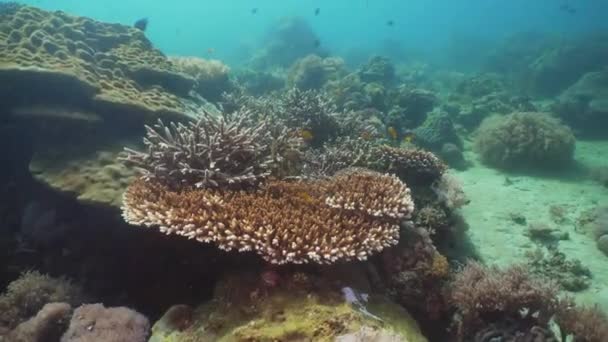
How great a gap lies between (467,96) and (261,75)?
10334 mm

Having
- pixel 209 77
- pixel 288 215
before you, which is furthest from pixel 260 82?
pixel 288 215

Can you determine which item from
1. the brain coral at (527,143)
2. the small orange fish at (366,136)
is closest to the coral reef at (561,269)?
the small orange fish at (366,136)

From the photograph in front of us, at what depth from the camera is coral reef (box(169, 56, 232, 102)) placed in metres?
12.8

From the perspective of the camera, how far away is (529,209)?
8.42 m

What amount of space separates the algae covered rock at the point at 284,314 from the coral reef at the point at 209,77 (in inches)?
381

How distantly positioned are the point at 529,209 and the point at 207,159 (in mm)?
6930

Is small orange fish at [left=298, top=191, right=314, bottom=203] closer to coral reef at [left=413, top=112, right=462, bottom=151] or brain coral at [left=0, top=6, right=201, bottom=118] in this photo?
brain coral at [left=0, top=6, right=201, bottom=118]

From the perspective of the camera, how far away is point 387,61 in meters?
21.1

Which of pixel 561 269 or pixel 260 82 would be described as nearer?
pixel 561 269

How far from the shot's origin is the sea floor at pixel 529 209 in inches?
261

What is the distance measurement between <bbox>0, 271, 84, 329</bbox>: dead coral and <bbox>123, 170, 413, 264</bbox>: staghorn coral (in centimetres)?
157

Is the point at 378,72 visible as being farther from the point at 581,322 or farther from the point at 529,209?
the point at 581,322

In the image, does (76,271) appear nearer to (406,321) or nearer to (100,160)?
(100,160)

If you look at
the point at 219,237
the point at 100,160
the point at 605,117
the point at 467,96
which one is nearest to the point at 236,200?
the point at 219,237
